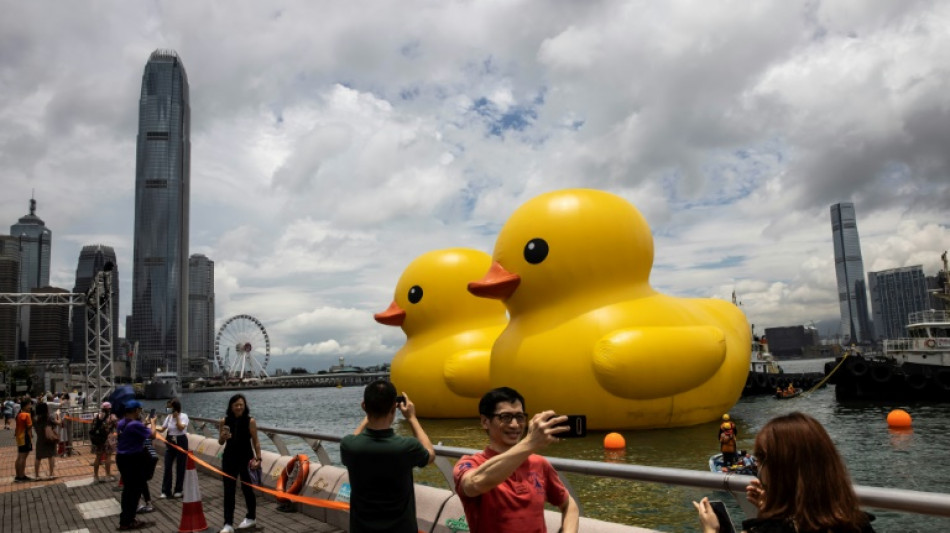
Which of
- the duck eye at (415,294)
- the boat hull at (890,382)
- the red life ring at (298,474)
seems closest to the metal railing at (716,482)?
the red life ring at (298,474)

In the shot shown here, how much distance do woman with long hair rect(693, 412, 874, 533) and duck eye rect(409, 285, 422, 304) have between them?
1873 centimetres

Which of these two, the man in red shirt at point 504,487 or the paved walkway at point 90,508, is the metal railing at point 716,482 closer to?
the man in red shirt at point 504,487

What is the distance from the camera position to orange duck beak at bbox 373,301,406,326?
824 inches

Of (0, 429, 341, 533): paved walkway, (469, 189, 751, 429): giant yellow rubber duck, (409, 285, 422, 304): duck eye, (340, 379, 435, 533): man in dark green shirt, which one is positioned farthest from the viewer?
(409, 285, 422, 304): duck eye

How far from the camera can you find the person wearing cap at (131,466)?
744 centimetres

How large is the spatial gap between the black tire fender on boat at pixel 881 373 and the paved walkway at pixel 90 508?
29100 mm

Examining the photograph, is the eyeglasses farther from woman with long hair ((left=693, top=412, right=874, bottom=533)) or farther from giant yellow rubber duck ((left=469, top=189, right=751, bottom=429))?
giant yellow rubber duck ((left=469, top=189, right=751, bottom=429))

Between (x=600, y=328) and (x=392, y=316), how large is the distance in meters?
8.30

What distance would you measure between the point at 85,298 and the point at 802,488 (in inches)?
1198

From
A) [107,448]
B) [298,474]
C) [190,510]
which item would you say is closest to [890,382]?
[298,474]

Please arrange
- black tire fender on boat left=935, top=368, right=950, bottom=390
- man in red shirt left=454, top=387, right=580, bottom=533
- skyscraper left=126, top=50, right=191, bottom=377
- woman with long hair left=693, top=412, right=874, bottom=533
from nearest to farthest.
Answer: woman with long hair left=693, top=412, right=874, bottom=533, man in red shirt left=454, top=387, right=580, bottom=533, black tire fender on boat left=935, top=368, right=950, bottom=390, skyscraper left=126, top=50, right=191, bottom=377

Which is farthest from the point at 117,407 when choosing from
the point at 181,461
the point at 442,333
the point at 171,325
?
the point at 171,325

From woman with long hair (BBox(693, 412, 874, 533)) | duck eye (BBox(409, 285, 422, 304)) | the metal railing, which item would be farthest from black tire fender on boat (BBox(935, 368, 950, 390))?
woman with long hair (BBox(693, 412, 874, 533))

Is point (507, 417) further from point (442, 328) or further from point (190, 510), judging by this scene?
point (442, 328)
